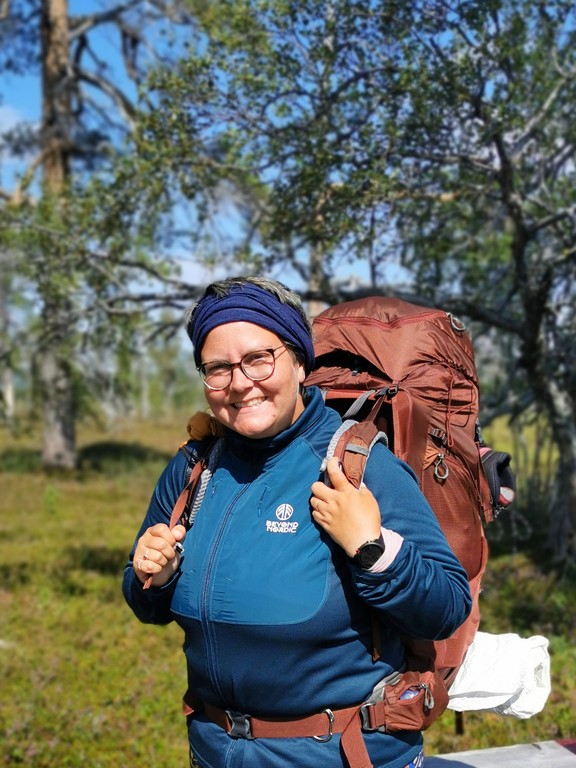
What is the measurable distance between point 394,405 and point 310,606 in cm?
55

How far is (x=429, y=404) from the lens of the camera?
2422 millimetres

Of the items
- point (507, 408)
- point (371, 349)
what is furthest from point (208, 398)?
point (507, 408)

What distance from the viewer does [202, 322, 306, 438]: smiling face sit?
1925 millimetres

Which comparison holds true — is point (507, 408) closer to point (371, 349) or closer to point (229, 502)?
point (371, 349)

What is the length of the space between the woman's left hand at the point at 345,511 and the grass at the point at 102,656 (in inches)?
123

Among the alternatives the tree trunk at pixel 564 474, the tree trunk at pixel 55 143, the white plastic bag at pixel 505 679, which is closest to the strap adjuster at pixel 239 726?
the white plastic bag at pixel 505 679

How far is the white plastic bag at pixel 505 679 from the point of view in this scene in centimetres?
232

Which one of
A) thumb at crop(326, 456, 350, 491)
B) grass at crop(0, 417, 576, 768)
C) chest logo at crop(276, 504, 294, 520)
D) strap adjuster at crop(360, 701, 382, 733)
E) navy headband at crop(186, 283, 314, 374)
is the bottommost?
grass at crop(0, 417, 576, 768)

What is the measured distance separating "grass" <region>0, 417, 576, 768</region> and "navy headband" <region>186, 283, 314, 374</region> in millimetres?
3171

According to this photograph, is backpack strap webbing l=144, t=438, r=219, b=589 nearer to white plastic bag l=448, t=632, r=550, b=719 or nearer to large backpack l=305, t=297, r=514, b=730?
large backpack l=305, t=297, r=514, b=730

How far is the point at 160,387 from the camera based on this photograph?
54688 mm

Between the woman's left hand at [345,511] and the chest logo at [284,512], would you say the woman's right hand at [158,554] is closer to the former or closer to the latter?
the chest logo at [284,512]

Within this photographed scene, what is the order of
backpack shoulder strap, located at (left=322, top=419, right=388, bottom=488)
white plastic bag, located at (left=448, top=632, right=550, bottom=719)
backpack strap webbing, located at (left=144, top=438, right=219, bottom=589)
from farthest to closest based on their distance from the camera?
white plastic bag, located at (left=448, top=632, right=550, bottom=719)
backpack strap webbing, located at (left=144, top=438, right=219, bottom=589)
backpack shoulder strap, located at (left=322, top=419, right=388, bottom=488)

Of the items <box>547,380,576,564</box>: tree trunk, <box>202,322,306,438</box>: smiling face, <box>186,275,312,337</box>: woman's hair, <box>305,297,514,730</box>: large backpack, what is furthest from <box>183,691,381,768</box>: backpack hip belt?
<box>547,380,576,564</box>: tree trunk
